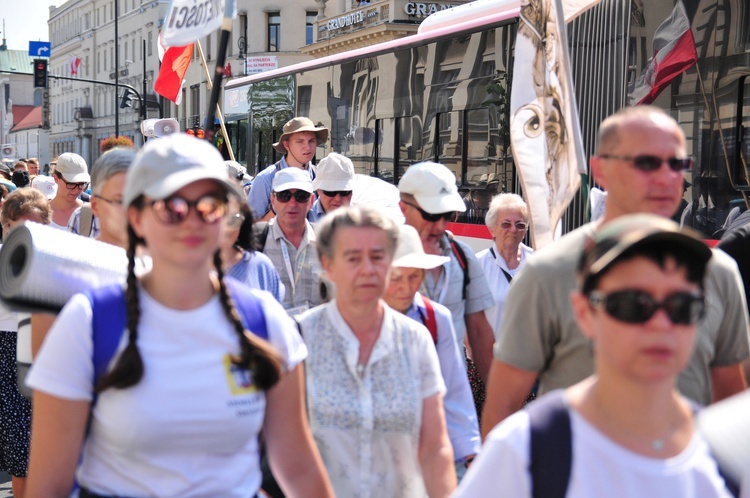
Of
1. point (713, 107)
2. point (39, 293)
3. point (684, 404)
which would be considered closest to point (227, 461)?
point (39, 293)

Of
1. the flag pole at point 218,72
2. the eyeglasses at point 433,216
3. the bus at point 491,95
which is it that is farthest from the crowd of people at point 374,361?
the bus at point 491,95

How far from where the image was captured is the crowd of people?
85.6 inches

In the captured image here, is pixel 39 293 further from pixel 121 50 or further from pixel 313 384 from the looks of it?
pixel 121 50

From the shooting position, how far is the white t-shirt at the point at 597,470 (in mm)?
2164

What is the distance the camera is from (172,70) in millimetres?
11508

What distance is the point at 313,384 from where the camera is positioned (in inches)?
147

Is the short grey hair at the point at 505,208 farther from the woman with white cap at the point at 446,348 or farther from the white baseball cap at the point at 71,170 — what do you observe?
the white baseball cap at the point at 71,170

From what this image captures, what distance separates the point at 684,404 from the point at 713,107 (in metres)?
7.93

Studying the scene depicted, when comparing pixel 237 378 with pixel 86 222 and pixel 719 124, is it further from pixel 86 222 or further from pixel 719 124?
pixel 719 124

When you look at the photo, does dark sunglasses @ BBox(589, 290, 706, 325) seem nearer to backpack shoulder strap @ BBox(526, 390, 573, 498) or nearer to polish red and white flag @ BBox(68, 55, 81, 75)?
backpack shoulder strap @ BBox(526, 390, 573, 498)

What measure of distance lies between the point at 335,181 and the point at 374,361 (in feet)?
13.4

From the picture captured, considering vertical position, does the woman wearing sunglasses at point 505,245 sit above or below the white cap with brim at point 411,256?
below

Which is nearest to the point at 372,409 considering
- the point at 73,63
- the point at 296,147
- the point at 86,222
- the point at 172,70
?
the point at 86,222

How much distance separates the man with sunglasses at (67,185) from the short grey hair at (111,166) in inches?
169
